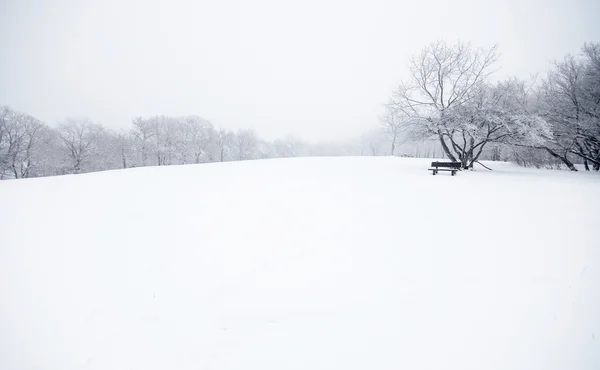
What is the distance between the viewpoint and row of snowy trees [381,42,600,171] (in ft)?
45.6

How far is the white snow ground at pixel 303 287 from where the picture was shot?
9.04 ft

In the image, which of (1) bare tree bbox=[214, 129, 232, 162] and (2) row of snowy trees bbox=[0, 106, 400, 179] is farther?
(1) bare tree bbox=[214, 129, 232, 162]

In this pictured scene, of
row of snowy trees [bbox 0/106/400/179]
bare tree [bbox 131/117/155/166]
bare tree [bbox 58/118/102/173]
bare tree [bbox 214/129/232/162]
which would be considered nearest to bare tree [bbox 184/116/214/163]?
row of snowy trees [bbox 0/106/400/179]

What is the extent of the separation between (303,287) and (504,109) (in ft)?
56.9

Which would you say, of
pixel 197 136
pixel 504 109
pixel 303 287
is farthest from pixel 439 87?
pixel 197 136

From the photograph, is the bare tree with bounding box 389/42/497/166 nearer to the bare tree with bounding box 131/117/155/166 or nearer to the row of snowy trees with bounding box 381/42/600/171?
the row of snowy trees with bounding box 381/42/600/171

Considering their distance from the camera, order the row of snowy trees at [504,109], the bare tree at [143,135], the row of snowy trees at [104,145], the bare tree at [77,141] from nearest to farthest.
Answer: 1. the row of snowy trees at [504,109]
2. the row of snowy trees at [104,145]
3. the bare tree at [77,141]
4. the bare tree at [143,135]

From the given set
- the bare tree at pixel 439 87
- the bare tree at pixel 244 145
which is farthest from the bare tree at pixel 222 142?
the bare tree at pixel 439 87

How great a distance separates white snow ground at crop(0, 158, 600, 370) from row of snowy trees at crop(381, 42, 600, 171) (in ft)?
29.3

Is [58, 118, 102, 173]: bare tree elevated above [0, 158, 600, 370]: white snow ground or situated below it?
above

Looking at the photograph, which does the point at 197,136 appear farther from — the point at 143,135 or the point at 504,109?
the point at 504,109

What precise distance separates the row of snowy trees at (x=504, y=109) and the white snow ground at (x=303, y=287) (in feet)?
29.3

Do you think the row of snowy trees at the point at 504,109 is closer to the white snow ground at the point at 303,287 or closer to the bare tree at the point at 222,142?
the white snow ground at the point at 303,287

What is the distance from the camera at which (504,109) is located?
14.3 meters
